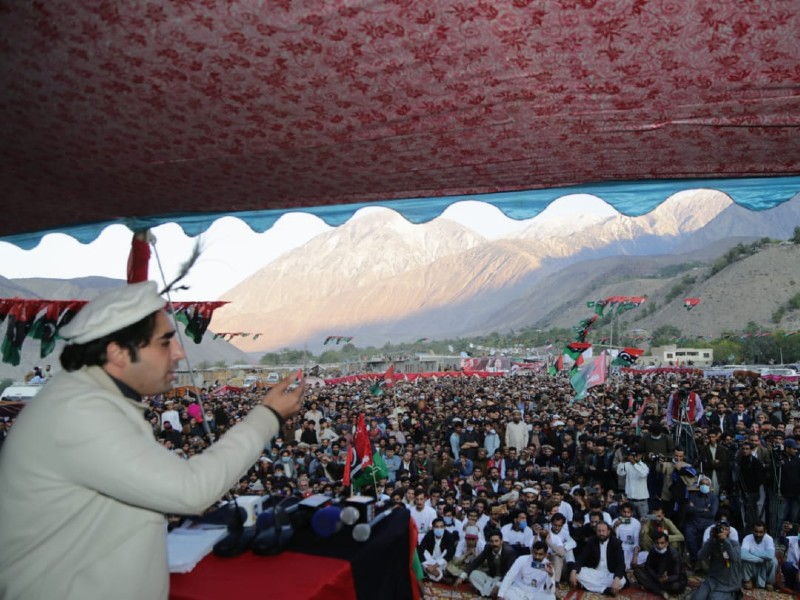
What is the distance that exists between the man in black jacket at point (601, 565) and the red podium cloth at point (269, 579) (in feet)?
17.0

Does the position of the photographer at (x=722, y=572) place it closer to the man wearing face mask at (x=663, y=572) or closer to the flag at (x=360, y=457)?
the man wearing face mask at (x=663, y=572)

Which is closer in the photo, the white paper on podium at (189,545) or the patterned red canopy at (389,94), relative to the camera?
the white paper on podium at (189,545)

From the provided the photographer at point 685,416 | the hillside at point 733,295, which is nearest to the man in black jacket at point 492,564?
the photographer at point 685,416

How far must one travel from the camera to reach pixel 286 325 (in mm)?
124750

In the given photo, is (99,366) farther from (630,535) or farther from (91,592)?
(630,535)

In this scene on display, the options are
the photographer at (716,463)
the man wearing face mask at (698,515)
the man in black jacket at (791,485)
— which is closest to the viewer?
the man wearing face mask at (698,515)

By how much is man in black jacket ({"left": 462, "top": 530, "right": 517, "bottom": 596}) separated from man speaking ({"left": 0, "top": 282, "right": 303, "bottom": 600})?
5186 mm

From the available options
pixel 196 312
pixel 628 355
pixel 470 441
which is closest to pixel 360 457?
pixel 470 441

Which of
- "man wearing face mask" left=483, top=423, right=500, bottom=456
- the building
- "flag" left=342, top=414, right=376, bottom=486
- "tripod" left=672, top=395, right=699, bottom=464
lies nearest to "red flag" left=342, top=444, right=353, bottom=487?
"flag" left=342, top=414, right=376, bottom=486

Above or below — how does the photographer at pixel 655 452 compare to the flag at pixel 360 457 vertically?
below

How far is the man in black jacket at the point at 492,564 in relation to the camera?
556 centimetres

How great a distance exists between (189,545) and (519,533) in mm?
5362

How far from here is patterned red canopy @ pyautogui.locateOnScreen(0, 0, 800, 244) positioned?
5.77 feet

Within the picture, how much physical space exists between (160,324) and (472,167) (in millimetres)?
2118
